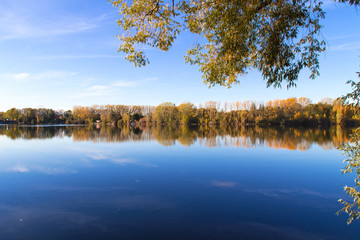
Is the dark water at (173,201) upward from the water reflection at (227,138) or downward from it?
downward

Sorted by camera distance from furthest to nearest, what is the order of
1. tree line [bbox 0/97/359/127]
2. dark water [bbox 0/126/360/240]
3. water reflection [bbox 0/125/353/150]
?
tree line [bbox 0/97/359/127] → water reflection [bbox 0/125/353/150] → dark water [bbox 0/126/360/240]

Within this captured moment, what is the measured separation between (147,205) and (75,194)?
263cm

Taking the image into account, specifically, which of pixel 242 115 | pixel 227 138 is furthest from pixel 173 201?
pixel 242 115

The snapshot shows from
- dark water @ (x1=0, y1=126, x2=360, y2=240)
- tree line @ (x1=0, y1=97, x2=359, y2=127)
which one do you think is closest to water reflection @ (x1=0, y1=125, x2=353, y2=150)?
dark water @ (x1=0, y1=126, x2=360, y2=240)

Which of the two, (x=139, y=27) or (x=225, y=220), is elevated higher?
(x=139, y=27)

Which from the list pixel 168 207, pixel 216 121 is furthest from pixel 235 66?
pixel 216 121

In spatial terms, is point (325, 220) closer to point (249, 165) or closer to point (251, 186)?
point (251, 186)

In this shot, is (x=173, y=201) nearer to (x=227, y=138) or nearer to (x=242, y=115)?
(x=227, y=138)

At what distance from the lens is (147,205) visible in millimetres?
5879

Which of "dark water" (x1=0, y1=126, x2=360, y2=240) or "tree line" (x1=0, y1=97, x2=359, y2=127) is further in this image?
"tree line" (x1=0, y1=97, x2=359, y2=127)

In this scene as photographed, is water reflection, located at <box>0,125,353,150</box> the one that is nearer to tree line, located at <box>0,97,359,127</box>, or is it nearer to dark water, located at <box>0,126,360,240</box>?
dark water, located at <box>0,126,360,240</box>

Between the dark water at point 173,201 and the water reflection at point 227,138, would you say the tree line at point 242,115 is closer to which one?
the water reflection at point 227,138

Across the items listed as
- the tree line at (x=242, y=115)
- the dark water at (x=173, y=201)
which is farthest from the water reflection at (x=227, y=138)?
the tree line at (x=242, y=115)

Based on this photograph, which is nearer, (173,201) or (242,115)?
(173,201)
